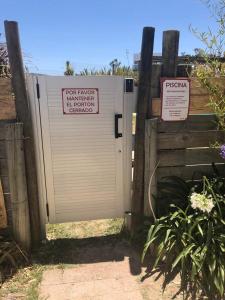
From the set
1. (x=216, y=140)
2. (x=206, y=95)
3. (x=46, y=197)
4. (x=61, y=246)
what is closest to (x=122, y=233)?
(x=61, y=246)

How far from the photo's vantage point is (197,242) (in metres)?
3.21

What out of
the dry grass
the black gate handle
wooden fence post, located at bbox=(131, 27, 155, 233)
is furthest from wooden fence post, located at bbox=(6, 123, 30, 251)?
wooden fence post, located at bbox=(131, 27, 155, 233)

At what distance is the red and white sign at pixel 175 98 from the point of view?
3.56 meters

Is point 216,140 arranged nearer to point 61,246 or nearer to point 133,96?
point 133,96

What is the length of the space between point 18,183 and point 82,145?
867 mm

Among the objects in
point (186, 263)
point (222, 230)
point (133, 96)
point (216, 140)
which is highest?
point (133, 96)

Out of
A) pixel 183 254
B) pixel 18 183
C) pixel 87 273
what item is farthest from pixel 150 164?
pixel 18 183

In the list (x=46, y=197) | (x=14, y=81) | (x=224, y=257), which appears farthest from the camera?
(x=46, y=197)

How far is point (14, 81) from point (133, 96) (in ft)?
4.34

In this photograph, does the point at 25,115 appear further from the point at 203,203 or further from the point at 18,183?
the point at 203,203

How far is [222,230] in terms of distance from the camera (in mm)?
3240

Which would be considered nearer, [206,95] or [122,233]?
[206,95]

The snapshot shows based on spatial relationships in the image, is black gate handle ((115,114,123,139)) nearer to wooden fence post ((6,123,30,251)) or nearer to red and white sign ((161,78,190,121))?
red and white sign ((161,78,190,121))

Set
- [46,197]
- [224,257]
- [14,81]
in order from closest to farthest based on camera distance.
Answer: [224,257], [14,81], [46,197]
